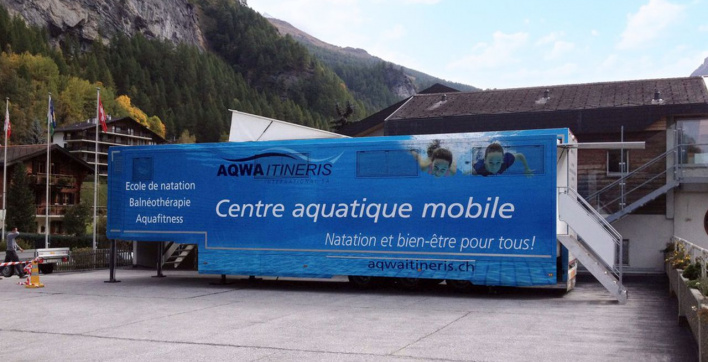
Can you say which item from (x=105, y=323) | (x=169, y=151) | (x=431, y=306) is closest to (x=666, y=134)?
(x=431, y=306)

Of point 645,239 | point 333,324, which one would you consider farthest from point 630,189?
point 333,324

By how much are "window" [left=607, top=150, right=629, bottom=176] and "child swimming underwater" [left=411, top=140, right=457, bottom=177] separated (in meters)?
11.5

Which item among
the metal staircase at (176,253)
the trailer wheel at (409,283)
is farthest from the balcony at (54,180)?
the trailer wheel at (409,283)

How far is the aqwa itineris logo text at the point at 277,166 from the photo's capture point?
60.4 ft

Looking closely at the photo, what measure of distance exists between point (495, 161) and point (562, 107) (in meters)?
13.3

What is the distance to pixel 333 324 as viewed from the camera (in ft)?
42.3

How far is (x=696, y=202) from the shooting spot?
25578mm

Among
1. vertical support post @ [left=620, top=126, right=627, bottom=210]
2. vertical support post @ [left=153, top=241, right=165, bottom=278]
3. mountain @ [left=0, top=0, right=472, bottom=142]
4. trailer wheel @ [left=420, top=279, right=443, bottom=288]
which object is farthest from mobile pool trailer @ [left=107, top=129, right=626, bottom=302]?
mountain @ [left=0, top=0, right=472, bottom=142]

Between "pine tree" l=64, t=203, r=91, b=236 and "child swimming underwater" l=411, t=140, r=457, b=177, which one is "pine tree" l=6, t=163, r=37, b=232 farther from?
"child swimming underwater" l=411, t=140, r=457, b=177

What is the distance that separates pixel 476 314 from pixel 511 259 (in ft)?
8.52

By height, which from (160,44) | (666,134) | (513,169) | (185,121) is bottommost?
(513,169)

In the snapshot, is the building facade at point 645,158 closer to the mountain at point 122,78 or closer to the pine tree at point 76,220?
the pine tree at point 76,220

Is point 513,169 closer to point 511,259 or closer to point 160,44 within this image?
point 511,259

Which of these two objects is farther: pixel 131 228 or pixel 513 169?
pixel 131 228
